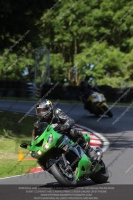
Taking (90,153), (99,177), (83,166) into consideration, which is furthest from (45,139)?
(99,177)

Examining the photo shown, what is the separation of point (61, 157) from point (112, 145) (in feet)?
24.2

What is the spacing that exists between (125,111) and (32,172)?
15.6 m

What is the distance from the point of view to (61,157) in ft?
30.3

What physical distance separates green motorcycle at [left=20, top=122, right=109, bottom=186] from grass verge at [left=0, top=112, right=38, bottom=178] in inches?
82.3

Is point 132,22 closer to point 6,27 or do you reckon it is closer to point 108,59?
point 108,59

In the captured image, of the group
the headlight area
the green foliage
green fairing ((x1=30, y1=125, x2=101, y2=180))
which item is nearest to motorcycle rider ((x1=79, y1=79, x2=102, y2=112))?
green fairing ((x1=30, y1=125, x2=101, y2=180))

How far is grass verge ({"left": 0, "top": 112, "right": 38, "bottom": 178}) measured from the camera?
12156 mm

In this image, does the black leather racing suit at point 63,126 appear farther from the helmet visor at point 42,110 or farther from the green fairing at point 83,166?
the green fairing at point 83,166

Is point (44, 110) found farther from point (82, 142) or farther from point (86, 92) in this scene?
point (86, 92)

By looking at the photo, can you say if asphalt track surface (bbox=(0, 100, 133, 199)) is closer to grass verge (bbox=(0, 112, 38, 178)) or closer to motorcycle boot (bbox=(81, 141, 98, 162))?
motorcycle boot (bbox=(81, 141, 98, 162))

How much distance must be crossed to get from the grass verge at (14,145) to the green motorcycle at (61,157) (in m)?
2.09

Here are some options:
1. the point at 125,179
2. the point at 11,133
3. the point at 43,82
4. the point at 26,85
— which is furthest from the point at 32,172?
the point at 43,82

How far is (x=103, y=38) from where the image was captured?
4891cm

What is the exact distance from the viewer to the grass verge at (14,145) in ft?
39.9
